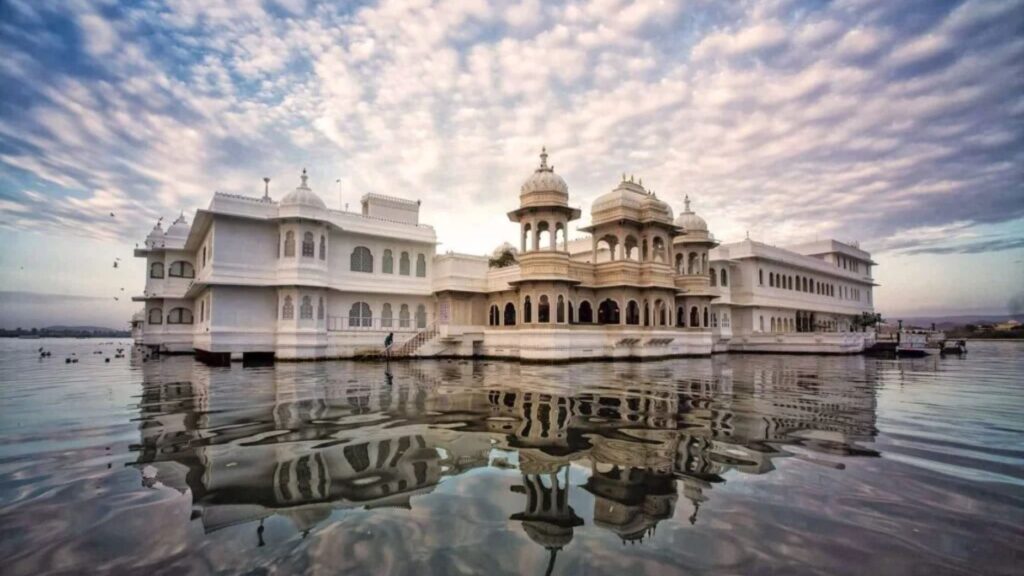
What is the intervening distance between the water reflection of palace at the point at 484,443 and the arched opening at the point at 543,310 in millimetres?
12395

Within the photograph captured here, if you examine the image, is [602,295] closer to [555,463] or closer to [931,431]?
[931,431]

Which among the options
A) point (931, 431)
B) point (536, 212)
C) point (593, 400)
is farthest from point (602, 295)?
point (931, 431)

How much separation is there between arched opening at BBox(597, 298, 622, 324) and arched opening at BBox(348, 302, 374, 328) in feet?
41.2

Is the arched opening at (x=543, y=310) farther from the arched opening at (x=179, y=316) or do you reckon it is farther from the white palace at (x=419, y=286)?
the arched opening at (x=179, y=316)

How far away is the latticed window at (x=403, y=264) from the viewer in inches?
1093

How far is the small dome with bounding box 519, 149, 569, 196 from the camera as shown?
2509 cm

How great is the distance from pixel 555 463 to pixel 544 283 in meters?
18.9

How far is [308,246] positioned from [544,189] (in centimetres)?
1185

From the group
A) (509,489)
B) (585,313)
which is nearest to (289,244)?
(585,313)

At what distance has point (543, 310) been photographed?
2594 cm

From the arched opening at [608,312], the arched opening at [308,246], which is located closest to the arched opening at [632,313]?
the arched opening at [608,312]

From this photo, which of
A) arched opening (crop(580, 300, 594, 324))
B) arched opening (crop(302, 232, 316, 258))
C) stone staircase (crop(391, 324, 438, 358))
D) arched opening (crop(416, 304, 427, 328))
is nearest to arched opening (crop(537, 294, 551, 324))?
arched opening (crop(580, 300, 594, 324))

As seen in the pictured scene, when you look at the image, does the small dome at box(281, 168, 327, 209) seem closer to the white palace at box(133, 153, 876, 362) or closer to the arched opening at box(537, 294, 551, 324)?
the white palace at box(133, 153, 876, 362)

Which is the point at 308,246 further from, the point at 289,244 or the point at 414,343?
the point at 414,343
